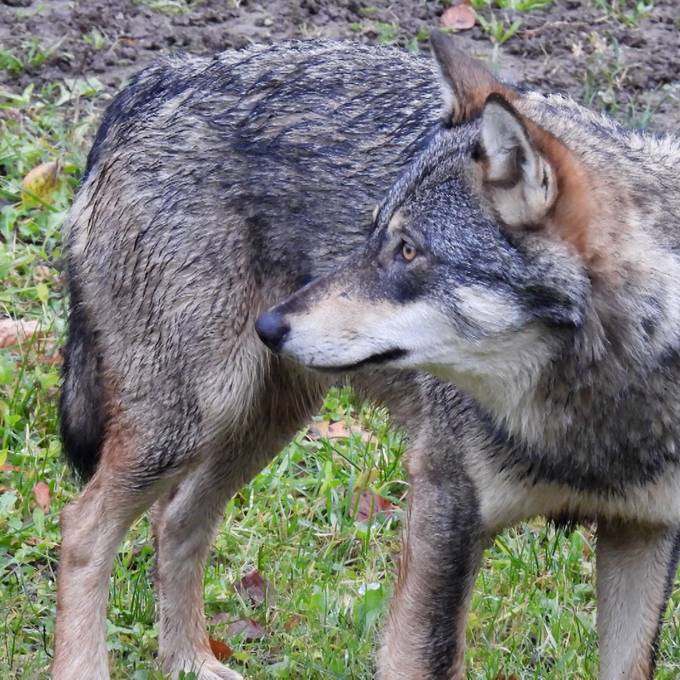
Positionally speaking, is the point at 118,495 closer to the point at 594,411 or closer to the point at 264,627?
the point at 264,627

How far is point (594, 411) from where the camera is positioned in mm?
4336

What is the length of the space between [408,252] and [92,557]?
1.86 metres

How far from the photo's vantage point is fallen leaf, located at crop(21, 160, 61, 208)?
777 cm

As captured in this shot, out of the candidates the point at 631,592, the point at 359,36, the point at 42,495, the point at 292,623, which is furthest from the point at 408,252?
the point at 359,36

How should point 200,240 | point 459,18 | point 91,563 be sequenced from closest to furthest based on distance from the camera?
point 200,240
point 91,563
point 459,18

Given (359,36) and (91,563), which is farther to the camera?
(359,36)

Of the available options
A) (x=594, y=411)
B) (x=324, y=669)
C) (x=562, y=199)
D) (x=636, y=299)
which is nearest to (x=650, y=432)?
(x=594, y=411)

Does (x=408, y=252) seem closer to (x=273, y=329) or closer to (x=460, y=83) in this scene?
(x=273, y=329)

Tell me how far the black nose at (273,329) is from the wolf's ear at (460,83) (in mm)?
819

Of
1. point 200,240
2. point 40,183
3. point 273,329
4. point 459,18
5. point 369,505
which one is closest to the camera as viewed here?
point 273,329

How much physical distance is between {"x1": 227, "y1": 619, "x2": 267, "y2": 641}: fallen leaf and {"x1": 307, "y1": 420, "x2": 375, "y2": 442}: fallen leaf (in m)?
1.13

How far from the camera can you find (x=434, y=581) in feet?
15.5

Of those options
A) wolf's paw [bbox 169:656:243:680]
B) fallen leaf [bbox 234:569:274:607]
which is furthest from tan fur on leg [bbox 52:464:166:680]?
fallen leaf [bbox 234:569:274:607]

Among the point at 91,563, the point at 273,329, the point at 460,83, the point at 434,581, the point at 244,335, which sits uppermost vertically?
the point at 460,83
